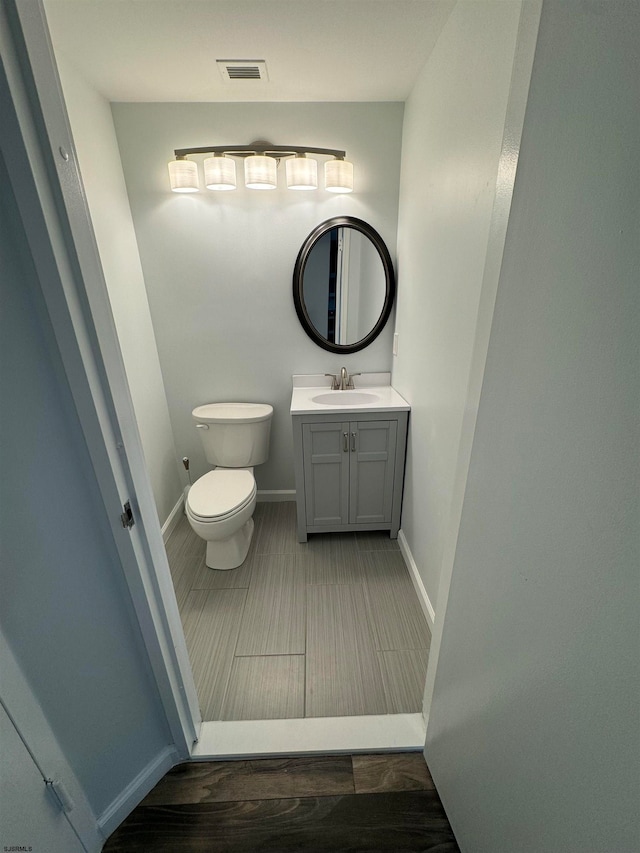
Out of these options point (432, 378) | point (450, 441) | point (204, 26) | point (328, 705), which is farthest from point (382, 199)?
point (328, 705)

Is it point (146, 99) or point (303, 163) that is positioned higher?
point (146, 99)

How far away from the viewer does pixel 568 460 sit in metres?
0.46

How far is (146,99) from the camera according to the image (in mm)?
1720

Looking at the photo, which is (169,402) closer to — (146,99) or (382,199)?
(146,99)

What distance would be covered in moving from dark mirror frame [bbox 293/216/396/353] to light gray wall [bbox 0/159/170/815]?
162 cm

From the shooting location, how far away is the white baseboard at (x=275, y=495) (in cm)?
253

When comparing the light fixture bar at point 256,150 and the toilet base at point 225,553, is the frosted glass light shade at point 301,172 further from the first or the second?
the toilet base at point 225,553

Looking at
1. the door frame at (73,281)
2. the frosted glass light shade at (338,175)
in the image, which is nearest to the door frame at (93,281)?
the door frame at (73,281)

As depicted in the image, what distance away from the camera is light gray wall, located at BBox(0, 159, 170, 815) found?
1.98 ft

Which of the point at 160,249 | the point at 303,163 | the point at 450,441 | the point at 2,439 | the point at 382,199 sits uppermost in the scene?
the point at 303,163

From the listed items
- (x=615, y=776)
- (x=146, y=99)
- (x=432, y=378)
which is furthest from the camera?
(x=146, y=99)

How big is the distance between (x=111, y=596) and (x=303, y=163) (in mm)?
2044

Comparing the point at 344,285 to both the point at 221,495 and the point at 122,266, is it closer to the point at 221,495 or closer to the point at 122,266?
the point at 122,266

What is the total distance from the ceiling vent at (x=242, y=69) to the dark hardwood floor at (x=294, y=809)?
8.61 ft
